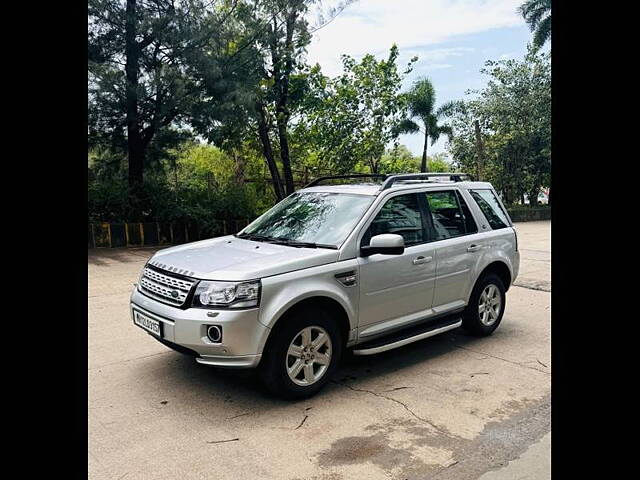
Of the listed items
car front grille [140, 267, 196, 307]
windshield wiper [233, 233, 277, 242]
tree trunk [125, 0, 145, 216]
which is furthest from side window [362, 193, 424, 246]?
tree trunk [125, 0, 145, 216]

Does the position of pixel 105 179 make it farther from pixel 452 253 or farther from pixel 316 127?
pixel 452 253

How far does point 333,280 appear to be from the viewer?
4.45 meters

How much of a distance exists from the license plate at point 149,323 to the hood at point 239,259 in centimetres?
45

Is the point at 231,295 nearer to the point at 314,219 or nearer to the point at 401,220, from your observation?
the point at 314,219

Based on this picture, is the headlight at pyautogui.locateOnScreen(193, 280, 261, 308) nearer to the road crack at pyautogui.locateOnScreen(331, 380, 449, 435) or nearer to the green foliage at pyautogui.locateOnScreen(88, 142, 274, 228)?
the road crack at pyautogui.locateOnScreen(331, 380, 449, 435)

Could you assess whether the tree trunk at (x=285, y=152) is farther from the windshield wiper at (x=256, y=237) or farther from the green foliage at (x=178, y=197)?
the windshield wiper at (x=256, y=237)

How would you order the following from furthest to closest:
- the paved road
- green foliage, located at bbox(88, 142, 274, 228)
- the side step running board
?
green foliage, located at bbox(88, 142, 274, 228) → the side step running board → the paved road

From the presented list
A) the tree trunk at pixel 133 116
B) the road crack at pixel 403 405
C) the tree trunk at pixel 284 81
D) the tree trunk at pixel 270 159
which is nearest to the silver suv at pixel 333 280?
the road crack at pixel 403 405

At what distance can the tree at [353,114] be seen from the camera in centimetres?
1764

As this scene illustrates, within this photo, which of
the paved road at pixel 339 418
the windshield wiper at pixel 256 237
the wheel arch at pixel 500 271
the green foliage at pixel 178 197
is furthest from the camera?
the green foliage at pixel 178 197

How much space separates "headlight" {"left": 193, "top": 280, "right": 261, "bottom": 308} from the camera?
400 cm

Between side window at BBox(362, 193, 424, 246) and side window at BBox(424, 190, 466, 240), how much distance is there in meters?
0.22
